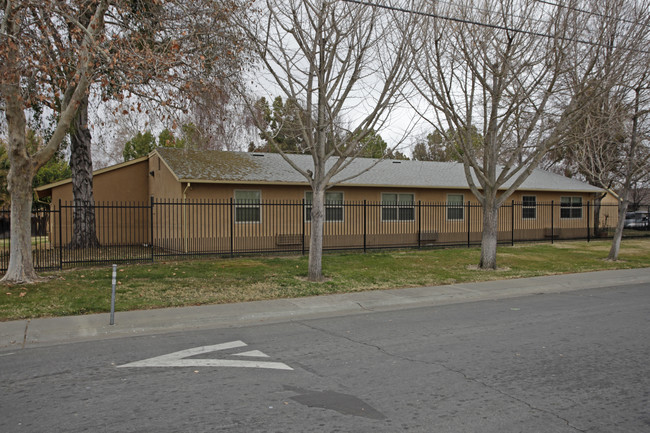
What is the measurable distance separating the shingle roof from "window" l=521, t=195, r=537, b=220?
736 millimetres

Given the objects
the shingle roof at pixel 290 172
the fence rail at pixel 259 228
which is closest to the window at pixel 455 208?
the fence rail at pixel 259 228

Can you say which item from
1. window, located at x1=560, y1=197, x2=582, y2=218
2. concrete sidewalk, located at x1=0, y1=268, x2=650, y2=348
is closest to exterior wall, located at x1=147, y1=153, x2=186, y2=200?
concrete sidewalk, located at x1=0, y1=268, x2=650, y2=348

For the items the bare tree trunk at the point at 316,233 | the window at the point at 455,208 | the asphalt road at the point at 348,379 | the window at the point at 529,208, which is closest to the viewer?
the asphalt road at the point at 348,379

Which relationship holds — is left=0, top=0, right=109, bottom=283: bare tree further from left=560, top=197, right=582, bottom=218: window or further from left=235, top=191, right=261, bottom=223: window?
left=560, top=197, right=582, bottom=218: window

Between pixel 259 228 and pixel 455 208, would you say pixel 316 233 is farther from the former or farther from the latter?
Answer: pixel 455 208

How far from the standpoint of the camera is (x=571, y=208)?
2952 centimetres

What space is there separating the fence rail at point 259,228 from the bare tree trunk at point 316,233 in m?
4.63

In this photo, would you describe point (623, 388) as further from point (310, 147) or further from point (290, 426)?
point (310, 147)

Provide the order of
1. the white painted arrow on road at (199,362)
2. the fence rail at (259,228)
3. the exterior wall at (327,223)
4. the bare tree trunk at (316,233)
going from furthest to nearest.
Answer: the exterior wall at (327,223), the fence rail at (259,228), the bare tree trunk at (316,233), the white painted arrow on road at (199,362)

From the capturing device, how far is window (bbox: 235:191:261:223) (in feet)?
66.1

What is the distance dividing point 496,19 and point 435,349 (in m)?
10.7

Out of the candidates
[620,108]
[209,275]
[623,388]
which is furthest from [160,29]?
[620,108]

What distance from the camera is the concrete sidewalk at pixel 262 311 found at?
26.5 feet

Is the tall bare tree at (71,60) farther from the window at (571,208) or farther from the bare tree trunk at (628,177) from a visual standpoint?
the window at (571,208)
